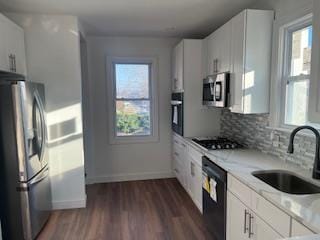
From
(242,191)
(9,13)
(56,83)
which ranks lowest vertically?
(242,191)

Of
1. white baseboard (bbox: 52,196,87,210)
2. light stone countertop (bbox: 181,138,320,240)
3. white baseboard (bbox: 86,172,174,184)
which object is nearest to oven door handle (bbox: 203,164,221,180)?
light stone countertop (bbox: 181,138,320,240)

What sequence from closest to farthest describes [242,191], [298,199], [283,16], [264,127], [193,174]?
1. [298,199]
2. [242,191]
3. [283,16]
4. [264,127]
5. [193,174]

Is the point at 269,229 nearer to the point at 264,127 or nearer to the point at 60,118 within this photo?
the point at 264,127

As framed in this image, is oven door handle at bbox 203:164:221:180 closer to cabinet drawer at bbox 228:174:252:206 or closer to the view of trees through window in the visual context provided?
cabinet drawer at bbox 228:174:252:206

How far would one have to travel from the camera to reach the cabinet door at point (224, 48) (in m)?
2.66

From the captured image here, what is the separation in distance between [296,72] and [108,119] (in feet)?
9.64

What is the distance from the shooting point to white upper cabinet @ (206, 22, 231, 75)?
8.82ft

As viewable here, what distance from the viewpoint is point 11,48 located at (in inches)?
101

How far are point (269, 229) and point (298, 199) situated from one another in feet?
0.90

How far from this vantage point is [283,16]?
2.23 m

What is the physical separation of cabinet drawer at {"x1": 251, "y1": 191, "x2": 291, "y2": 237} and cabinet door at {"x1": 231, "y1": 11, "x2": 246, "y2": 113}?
3.46ft

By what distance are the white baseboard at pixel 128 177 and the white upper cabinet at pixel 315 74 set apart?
322cm

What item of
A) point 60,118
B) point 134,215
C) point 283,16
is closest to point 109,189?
point 134,215

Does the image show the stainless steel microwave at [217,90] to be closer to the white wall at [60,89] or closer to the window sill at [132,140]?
the window sill at [132,140]
